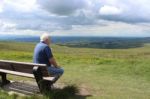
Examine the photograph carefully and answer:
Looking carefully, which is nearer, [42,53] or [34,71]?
[34,71]

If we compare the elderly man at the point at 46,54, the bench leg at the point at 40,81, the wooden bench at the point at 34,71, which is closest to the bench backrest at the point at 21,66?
the wooden bench at the point at 34,71

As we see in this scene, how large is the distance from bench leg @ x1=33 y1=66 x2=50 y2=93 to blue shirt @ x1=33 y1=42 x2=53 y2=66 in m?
0.73

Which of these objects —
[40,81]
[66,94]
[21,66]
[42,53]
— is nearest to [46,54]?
[42,53]

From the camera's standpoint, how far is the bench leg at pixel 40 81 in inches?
302

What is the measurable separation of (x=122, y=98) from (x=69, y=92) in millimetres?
1528

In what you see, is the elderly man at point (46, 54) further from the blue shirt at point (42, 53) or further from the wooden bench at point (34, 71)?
the wooden bench at point (34, 71)

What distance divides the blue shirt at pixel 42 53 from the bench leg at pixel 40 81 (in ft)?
2.40

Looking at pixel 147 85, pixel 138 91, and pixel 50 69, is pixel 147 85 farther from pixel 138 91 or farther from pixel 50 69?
pixel 50 69

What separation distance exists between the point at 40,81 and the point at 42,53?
92 centimetres

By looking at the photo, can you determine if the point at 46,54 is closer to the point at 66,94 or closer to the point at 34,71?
the point at 34,71

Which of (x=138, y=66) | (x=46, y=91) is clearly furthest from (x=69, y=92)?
(x=138, y=66)

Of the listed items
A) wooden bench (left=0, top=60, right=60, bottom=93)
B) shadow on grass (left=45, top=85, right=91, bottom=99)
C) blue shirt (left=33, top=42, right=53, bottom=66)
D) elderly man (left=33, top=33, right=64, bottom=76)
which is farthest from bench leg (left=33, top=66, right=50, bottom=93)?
blue shirt (left=33, top=42, right=53, bottom=66)

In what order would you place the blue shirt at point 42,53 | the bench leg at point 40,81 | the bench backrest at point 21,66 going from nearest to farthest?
1. the bench leg at point 40,81
2. the bench backrest at point 21,66
3. the blue shirt at point 42,53

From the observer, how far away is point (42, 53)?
332 inches
